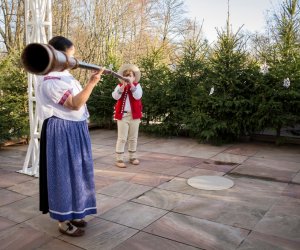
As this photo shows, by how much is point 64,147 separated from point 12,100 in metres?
4.94

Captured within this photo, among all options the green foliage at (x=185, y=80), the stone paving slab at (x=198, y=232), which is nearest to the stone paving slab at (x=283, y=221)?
the stone paving slab at (x=198, y=232)

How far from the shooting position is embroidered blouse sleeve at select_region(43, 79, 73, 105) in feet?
8.45

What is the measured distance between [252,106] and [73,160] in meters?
5.12

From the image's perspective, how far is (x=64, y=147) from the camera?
8.91 ft

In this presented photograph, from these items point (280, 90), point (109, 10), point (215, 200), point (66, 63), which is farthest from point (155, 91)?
point (109, 10)

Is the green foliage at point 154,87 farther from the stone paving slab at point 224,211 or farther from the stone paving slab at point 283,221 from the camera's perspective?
the stone paving slab at point 283,221

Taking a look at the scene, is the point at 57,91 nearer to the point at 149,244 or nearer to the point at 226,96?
the point at 149,244

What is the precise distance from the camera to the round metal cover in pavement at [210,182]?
4.28 metres

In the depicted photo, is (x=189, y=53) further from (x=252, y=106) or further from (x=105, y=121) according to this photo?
(x=105, y=121)

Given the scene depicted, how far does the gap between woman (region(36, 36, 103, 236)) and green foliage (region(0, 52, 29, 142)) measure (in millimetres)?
4156

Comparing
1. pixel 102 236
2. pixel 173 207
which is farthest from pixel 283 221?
pixel 102 236

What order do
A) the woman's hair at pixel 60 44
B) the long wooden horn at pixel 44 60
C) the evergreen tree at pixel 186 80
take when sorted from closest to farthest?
the long wooden horn at pixel 44 60, the woman's hair at pixel 60 44, the evergreen tree at pixel 186 80

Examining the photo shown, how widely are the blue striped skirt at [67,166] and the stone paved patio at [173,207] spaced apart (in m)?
0.32

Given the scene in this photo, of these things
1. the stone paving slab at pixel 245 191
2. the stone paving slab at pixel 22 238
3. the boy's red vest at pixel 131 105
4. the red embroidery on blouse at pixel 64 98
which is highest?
the red embroidery on blouse at pixel 64 98
